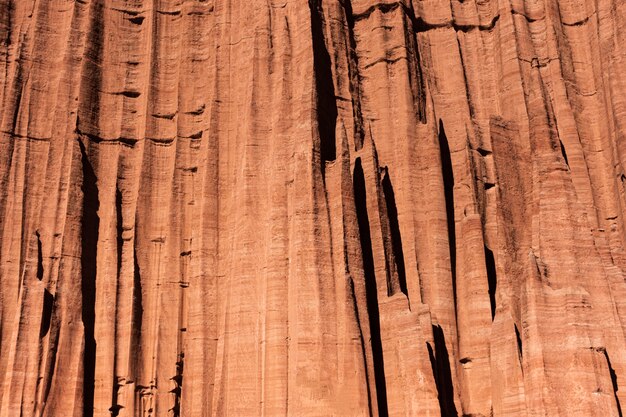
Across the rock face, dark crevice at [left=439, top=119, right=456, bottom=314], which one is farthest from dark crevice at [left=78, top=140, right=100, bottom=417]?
dark crevice at [left=439, top=119, right=456, bottom=314]

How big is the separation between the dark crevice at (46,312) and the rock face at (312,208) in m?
0.06

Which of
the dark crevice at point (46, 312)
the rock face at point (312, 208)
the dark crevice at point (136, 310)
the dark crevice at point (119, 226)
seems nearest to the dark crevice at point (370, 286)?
the rock face at point (312, 208)

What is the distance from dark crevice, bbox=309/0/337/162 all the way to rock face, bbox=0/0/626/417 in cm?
9

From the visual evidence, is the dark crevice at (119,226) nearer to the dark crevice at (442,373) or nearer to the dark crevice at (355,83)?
the dark crevice at (355,83)

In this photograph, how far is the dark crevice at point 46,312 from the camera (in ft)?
78.1

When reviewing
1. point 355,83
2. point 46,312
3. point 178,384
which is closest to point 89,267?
point 46,312

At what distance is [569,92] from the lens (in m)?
26.4

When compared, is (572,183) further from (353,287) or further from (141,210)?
(141,210)

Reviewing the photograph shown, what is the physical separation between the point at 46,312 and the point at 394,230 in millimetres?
9391

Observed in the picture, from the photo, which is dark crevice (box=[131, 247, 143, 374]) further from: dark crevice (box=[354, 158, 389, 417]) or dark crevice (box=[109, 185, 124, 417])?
dark crevice (box=[354, 158, 389, 417])

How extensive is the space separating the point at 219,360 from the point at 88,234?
5800 mm

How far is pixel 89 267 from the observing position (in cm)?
2533

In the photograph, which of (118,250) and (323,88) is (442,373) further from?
(118,250)

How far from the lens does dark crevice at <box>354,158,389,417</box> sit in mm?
21422
